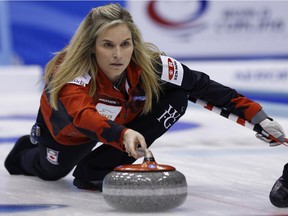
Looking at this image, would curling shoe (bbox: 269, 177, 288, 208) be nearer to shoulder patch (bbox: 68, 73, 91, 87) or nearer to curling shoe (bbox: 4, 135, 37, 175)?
shoulder patch (bbox: 68, 73, 91, 87)

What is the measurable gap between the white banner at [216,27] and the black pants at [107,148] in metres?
4.12

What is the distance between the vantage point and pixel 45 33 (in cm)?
759

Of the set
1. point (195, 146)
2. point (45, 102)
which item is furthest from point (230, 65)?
point (45, 102)

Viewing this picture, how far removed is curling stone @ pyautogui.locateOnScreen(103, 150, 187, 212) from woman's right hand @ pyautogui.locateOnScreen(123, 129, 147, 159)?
28mm

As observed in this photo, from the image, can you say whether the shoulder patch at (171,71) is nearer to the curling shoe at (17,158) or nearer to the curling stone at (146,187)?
the curling stone at (146,187)

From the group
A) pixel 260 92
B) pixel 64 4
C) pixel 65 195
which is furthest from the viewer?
pixel 64 4

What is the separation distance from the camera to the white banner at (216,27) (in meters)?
6.68

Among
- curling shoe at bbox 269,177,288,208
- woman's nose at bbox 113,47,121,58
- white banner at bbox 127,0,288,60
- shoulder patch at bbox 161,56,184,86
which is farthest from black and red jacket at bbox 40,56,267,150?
white banner at bbox 127,0,288,60

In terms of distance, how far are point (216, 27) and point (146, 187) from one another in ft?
16.8

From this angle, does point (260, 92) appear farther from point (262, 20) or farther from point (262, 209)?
point (262, 209)

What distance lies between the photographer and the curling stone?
1955 mm

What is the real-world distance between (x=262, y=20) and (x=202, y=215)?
488 cm

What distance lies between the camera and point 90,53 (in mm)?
2381

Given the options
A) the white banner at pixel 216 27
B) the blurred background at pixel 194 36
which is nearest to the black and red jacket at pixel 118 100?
the blurred background at pixel 194 36
